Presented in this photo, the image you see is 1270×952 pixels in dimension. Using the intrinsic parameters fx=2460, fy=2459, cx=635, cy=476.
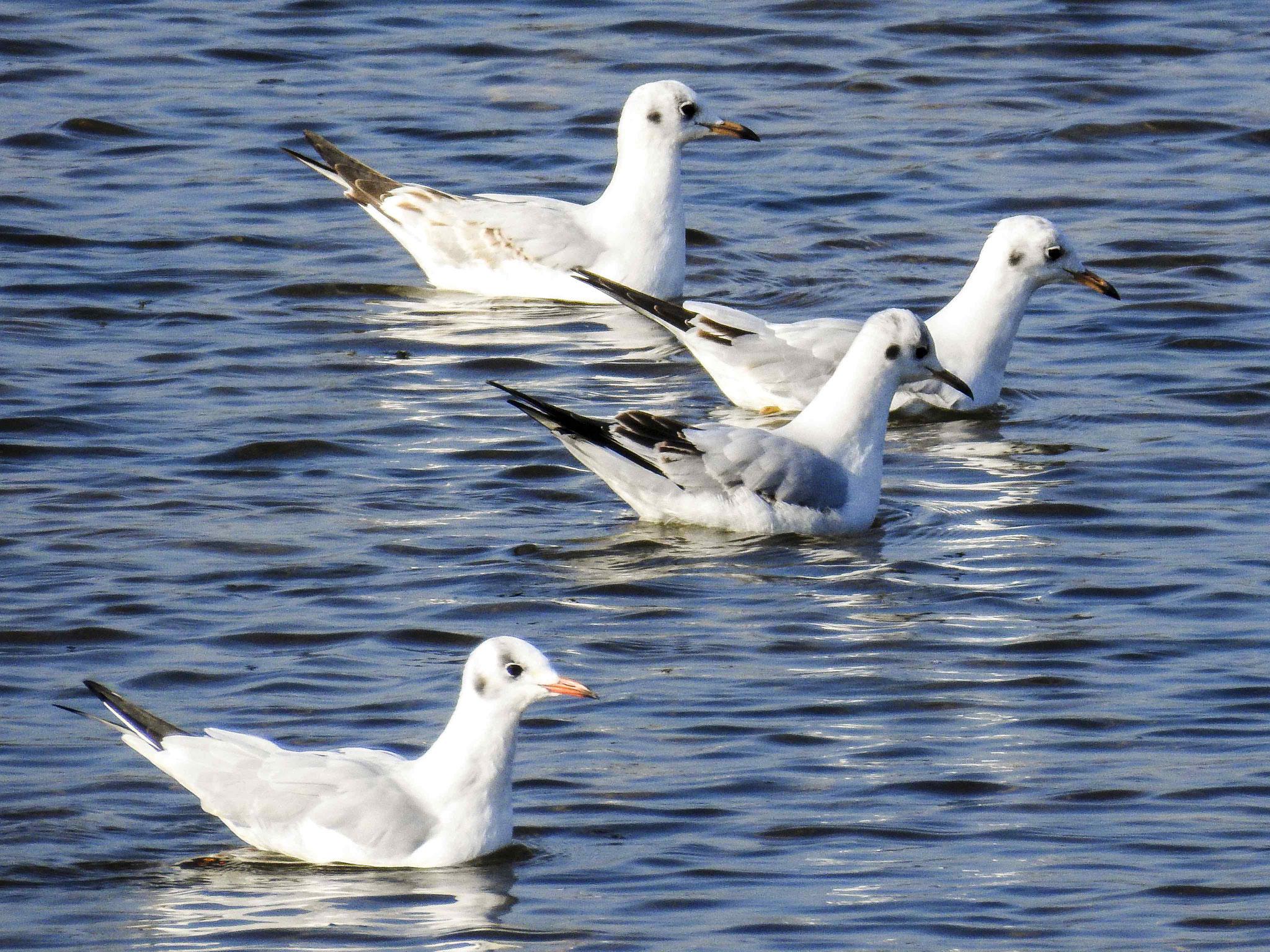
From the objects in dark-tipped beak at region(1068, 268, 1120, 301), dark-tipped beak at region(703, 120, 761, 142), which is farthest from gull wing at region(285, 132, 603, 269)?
dark-tipped beak at region(1068, 268, 1120, 301)

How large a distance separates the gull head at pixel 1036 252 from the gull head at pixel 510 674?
5777 mm

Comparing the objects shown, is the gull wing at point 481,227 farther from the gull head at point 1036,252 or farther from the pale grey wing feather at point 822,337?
the gull head at point 1036,252

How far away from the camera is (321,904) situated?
6668 millimetres

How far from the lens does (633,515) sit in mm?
10227

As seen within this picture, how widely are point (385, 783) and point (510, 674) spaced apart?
464 mm

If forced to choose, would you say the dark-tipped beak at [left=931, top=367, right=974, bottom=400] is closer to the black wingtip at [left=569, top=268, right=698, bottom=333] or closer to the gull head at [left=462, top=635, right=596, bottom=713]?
the black wingtip at [left=569, top=268, right=698, bottom=333]

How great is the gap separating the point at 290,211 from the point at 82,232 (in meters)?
1.42

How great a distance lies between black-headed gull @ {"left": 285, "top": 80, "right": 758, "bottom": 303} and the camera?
44.3 feet

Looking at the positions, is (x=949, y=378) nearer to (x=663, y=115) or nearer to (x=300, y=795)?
(x=663, y=115)

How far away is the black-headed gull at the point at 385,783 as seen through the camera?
6848 millimetres

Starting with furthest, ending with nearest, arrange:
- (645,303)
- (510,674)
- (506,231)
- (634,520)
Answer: (506,231) < (645,303) < (634,520) < (510,674)

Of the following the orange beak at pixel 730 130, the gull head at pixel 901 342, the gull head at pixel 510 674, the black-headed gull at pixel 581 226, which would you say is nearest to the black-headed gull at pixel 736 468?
the gull head at pixel 901 342

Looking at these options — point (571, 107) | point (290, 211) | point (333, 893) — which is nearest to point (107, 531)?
point (333, 893)

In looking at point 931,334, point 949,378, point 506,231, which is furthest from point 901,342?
point 506,231
